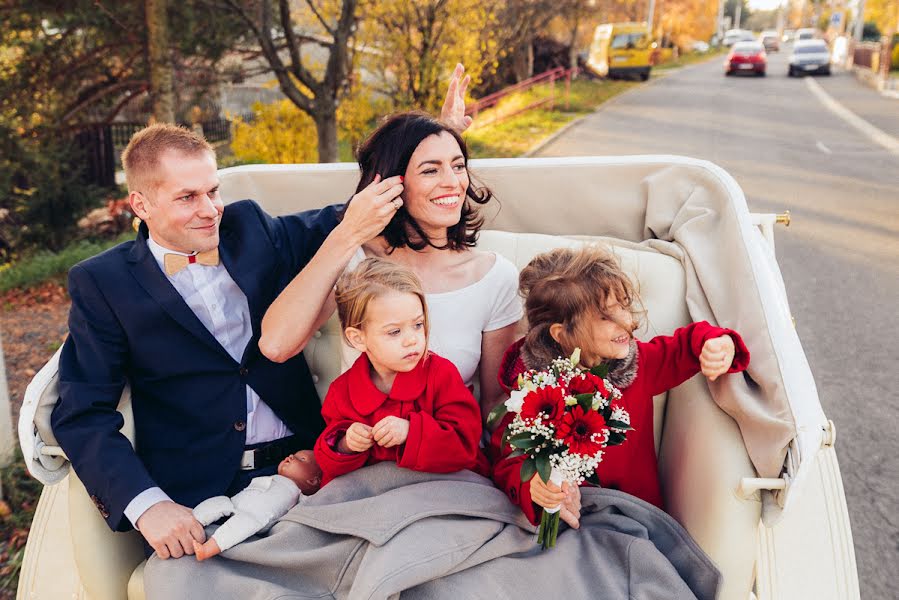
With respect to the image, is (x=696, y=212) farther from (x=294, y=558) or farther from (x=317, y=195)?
(x=294, y=558)

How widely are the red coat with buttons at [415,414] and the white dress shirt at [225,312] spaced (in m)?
0.37

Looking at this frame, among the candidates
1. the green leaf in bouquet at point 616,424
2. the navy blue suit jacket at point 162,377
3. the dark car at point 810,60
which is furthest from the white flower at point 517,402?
the dark car at point 810,60

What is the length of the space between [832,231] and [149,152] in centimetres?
762

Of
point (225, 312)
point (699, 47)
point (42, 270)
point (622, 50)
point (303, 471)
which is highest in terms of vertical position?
point (699, 47)

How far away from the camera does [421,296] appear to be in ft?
7.41

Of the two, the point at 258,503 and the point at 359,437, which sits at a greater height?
the point at 359,437

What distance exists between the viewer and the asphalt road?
3602mm

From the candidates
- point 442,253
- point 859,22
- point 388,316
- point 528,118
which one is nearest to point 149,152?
point 388,316

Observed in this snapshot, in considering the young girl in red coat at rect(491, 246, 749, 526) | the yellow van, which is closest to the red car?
the yellow van

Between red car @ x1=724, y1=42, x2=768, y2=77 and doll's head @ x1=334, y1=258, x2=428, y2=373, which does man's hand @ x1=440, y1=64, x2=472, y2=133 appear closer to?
doll's head @ x1=334, y1=258, x2=428, y2=373

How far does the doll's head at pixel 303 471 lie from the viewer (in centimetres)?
246

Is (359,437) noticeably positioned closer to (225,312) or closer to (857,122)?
(225,312)

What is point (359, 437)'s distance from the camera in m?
2.15

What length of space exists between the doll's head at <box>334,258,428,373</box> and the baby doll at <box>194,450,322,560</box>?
0.50 m
